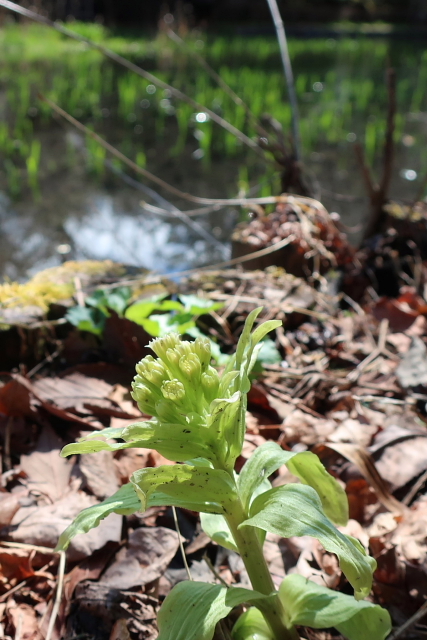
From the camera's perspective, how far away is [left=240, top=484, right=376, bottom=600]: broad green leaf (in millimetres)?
684

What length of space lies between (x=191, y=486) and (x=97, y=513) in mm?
136

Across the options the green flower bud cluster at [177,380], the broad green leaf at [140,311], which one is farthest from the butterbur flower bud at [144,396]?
the broad green leaf at [140,311]

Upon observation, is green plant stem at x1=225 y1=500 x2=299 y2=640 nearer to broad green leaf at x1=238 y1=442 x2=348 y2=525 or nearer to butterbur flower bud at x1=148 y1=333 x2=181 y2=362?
broad green leaf at x1=238 y1=442 x2=348 y2=525

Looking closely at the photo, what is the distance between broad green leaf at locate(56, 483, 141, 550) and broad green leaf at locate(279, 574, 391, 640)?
0.98 feet

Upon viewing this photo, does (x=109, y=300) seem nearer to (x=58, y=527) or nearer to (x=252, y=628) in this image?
(x=58, y=527)

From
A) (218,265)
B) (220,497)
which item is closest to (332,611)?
(220,497)

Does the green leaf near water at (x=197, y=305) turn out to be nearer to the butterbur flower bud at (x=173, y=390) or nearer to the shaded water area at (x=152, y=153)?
the butterbur flower bud at (x=173, y=390)

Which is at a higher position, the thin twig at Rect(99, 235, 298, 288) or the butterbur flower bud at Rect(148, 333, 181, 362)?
the butterbur flower bud at Rect(148, 333, 181, 362)

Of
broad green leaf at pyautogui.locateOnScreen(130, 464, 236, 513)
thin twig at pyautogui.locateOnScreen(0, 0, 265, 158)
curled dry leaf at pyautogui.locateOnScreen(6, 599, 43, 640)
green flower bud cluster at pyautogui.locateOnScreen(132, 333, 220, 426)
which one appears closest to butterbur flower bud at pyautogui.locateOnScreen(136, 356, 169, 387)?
green flower bud cluster at pyautogui.locateOnScreen(132, 333, 220, 426)

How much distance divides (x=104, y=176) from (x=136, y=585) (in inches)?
144

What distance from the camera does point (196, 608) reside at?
2.45 feet

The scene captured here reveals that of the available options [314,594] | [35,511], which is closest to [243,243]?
[35,511]

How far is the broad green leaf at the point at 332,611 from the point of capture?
76 cm

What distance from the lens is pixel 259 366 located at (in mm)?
1425
